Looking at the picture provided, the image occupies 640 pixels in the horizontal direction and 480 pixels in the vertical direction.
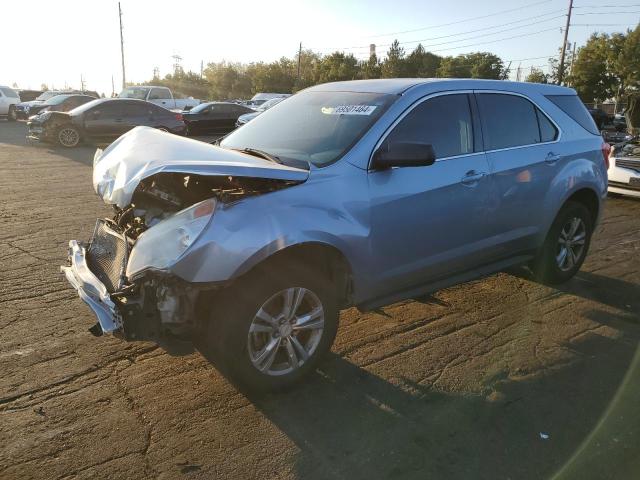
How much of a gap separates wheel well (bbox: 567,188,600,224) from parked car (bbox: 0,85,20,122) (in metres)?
30.3

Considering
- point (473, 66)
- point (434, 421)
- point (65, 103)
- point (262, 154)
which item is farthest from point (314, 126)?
point (473, 66)

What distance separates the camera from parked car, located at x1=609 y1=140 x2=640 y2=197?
31.8ft

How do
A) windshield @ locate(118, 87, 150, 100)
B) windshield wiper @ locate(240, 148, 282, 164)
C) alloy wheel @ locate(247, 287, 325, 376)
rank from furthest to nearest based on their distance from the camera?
1. windshield @ locate(118, 87, 150, 100)
2. windshield wiper @ locate(240, 148, 282, 164)
3. alloy wheel @ locate(247, 287, 325, 376)

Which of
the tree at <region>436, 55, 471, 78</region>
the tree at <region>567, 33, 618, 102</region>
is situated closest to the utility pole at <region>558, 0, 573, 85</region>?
the tree at <region>567, 33, 618, 102</region>

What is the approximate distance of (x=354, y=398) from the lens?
3311 mm

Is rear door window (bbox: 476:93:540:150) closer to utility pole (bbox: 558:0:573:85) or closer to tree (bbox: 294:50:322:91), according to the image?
utility pole (bbox: 558:0:573:85)

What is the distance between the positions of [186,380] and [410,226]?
181 centimetres

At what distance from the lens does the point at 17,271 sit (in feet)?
17.0

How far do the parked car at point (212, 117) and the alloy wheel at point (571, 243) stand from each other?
56.8 ft

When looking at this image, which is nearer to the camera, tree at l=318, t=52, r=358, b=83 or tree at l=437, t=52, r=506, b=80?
tree at l=437, t=52, r=506, b=80

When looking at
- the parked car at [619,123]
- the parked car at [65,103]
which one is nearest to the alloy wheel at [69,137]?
the parked car at [65,103]

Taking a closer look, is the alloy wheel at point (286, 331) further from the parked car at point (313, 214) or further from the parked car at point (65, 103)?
the parked car at point (65, 103)

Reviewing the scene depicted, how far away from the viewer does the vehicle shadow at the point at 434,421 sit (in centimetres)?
274

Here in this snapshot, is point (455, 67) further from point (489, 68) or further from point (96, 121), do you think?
point (96, 121)
